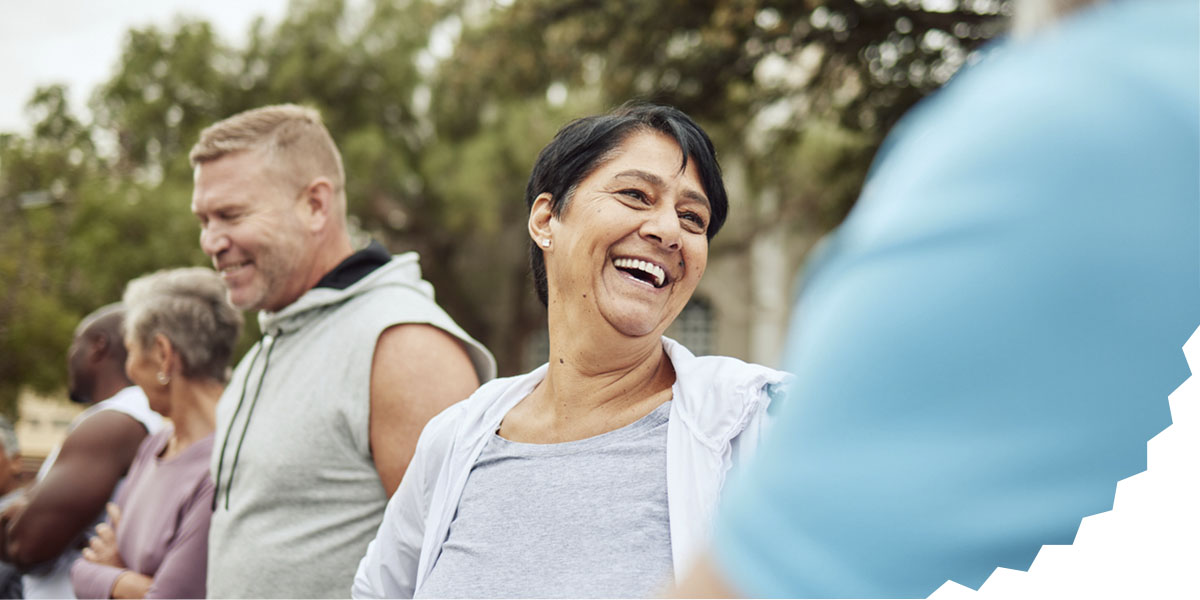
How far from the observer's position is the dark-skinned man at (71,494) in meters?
3.93

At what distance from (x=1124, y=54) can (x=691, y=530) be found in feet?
4.56

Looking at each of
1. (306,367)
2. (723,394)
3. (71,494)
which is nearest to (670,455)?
(723,394)

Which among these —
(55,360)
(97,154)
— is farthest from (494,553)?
(97,154)

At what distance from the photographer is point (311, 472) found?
8.81 ft

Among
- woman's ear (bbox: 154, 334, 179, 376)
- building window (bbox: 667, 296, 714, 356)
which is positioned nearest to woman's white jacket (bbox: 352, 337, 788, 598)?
woman's ear (bbox: 154, 334, 179, 376)

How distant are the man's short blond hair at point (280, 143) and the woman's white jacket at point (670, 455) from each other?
1.31m

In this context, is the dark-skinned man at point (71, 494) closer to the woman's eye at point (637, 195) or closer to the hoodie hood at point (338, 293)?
the hoodie hood at point (338, 293)

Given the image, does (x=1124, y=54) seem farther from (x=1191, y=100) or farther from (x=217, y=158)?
(x=217, y=158)

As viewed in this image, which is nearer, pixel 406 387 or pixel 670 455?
pixel 670 455

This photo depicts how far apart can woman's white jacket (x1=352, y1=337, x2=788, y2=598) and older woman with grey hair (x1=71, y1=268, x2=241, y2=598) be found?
54.4 inches

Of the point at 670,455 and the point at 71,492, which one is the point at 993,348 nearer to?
the point at 670,455

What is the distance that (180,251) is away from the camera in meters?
16.0

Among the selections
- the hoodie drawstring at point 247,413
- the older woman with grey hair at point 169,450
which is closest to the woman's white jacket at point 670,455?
the hoodie drawstring at point 247,413

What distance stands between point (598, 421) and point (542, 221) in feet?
1.74
